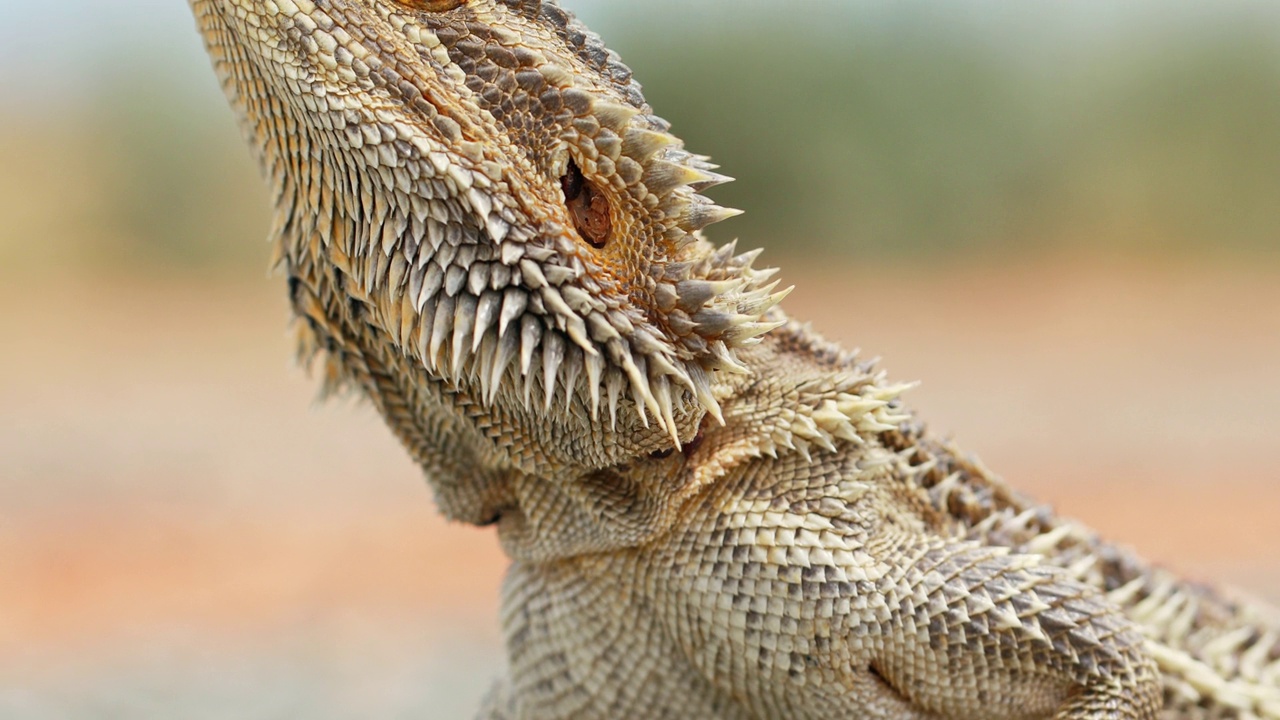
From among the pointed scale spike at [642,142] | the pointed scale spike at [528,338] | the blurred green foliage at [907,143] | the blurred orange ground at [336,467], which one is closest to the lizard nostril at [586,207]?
the pointed scale spike at [642,142]

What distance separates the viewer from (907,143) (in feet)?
61.2

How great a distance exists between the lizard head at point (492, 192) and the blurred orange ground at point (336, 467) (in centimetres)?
80

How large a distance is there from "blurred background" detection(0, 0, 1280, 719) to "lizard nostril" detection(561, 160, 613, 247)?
3.55m

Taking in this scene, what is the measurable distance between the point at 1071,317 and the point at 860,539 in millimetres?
16103

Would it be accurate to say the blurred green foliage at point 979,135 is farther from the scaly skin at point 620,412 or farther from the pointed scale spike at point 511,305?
the pointed scale spike at point 511,305

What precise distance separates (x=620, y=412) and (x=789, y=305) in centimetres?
1417

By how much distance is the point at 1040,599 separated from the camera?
241 centimetres

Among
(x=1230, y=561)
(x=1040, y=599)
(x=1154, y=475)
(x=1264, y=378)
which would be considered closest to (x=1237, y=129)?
(x=1264, y=378)

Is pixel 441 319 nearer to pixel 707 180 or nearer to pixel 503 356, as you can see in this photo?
pixel 503 356

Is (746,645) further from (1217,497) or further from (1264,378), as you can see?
(1264,378)

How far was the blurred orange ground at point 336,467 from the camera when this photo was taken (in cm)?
614

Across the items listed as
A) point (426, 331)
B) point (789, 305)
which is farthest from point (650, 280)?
point (789, 305)

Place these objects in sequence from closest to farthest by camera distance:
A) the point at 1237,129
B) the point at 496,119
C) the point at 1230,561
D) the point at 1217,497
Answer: the point at 496,119 → the point at 1230,561 → the point at 1217,497 → the point at 1237,129

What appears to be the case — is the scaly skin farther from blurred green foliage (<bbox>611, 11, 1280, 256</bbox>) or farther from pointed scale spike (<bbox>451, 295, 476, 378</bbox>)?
blurred green foliage (<bbox>611, 11, 1280, 256</bbox>)
